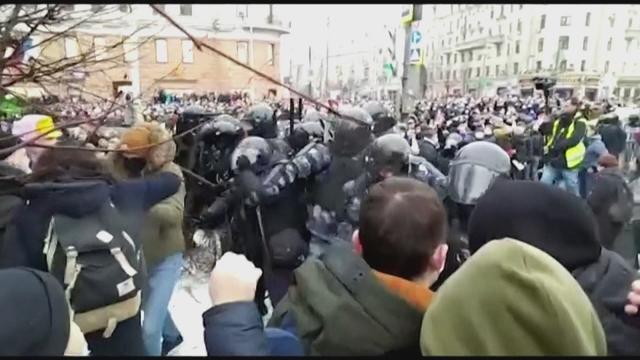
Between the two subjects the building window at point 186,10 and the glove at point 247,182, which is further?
the glove at point 247,182

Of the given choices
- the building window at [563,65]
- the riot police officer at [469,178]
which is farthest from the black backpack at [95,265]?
the building window at [563,65]

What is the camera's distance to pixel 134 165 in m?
3.33

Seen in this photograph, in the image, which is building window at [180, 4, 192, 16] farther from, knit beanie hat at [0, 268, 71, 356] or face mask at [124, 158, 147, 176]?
face mask at [124, 158, 147, 176]

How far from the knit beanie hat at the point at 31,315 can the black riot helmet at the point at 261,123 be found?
4.22 metres

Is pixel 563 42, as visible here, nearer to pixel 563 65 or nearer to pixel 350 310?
pixel 563 65

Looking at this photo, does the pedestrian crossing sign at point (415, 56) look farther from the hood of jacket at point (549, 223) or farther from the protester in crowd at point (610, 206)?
the hood of jacket at point (549, 223)

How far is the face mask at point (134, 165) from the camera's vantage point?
3.30 m

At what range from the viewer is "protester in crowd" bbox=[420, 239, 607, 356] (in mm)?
1051

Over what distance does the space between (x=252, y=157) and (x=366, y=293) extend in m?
2.58

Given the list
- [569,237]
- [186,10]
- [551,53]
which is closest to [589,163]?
[569,237]

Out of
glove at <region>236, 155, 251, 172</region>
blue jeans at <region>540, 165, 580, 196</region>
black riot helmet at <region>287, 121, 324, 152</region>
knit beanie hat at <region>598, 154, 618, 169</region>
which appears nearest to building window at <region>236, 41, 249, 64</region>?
glove at <region>236, 155, 251, 172</region>

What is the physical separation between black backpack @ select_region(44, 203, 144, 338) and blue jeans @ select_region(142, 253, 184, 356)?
1090 mm

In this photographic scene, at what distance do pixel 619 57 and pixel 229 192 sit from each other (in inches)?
2269

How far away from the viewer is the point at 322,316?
1373 millimetres
